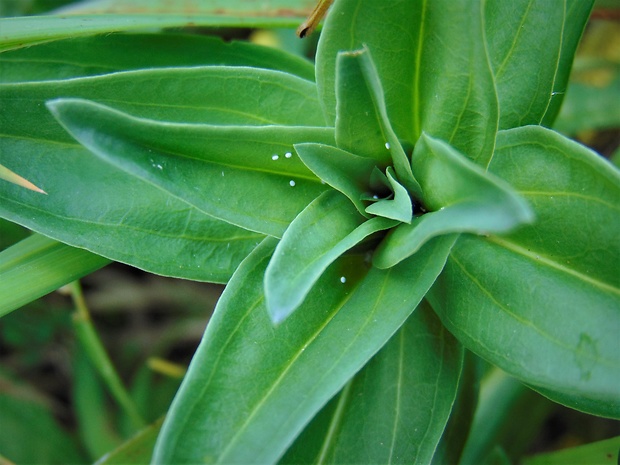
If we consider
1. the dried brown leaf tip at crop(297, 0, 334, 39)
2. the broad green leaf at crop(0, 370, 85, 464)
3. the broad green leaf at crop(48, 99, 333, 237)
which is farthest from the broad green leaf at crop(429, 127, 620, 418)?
the broad green leaf at crop(0, 370, 85, 464)

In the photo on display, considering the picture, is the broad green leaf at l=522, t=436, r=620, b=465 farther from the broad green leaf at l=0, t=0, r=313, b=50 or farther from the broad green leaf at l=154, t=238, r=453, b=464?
the broad green leaf at l=0, t=0, r=313, b=50

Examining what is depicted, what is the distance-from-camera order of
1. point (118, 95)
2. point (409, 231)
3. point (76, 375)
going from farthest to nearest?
point (76, 375), point (118, 95), point (409, 231)

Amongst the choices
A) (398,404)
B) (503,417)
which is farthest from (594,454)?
(398,404)

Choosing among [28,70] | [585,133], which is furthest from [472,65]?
[585,133]

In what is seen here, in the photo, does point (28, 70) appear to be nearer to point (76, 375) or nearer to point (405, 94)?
point (405, 94)

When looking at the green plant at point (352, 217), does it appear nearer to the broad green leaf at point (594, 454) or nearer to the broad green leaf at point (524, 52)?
the broad green leaf at point (524, 52)

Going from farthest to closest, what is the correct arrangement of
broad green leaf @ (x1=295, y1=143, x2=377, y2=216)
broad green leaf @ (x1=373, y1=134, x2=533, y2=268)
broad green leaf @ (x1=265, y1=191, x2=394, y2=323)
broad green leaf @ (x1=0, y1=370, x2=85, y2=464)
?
broad green leaf @ (x1=0, y1=370, x2=85, y2=464) → broad green leaf @ (x1=295, y1=143, x2=377, y2=216) → broad green leaf @ (x1=265, y1=191, x2=394, y2=323) → broad green leaf @ (x1=373, y1=134, x2=533, y2=268)
